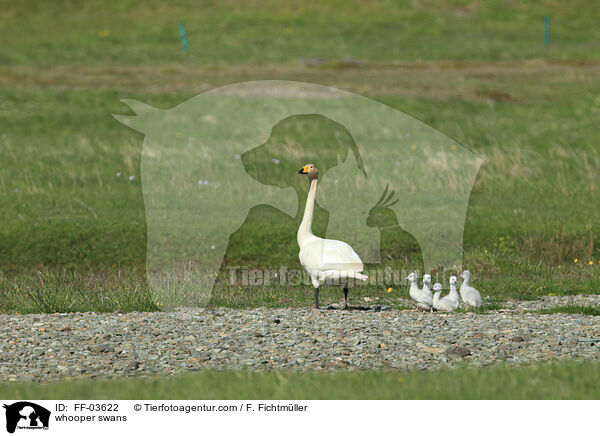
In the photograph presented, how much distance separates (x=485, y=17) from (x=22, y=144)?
5394cm

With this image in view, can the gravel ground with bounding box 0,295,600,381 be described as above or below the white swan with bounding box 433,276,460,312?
below

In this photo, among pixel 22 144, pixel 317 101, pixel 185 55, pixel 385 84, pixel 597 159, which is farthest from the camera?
pixel 185 55

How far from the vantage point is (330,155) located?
26.8m

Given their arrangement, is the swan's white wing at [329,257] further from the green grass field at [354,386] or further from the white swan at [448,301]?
the green grass field at [354,386]

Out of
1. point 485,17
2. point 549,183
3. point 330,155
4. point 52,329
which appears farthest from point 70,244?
point 485,17

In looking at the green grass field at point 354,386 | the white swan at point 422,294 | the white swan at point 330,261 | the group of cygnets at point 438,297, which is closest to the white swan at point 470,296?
the group of cygnets at point 438,297

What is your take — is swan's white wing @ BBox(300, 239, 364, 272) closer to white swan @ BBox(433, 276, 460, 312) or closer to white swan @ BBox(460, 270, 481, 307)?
white swan @ BBox(433, 276, 460, 312)

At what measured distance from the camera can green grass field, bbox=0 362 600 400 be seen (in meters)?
7.92

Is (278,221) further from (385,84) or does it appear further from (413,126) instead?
(385,84)
